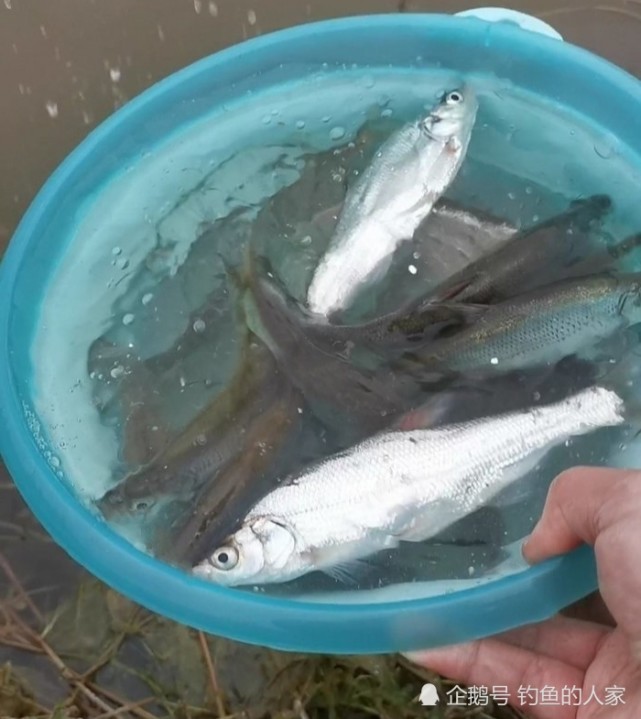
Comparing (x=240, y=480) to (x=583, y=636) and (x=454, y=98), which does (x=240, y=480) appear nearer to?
(x=583, y=636)

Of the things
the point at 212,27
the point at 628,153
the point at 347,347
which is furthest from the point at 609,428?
the point at 212,27

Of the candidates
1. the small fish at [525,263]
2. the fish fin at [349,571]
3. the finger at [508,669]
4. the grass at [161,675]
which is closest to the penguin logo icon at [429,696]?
the grass at [161,675]

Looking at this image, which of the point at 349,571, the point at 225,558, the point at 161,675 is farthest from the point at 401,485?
the point at 161,675

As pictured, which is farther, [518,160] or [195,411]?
[518,160]

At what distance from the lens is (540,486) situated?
46.0 inches

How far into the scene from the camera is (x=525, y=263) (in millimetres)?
1264

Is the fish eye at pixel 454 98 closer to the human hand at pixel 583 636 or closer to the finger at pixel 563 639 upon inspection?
the human hand at pixel 583 636

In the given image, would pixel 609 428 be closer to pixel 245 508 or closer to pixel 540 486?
pixel 540 486

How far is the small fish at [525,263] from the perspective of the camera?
4.11 feet

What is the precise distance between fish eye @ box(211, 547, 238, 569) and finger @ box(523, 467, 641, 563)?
0.33 meters

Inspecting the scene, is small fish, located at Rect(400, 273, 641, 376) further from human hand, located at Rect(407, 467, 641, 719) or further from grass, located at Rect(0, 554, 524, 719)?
grass, located at Rect(0, 554, 524, 719)

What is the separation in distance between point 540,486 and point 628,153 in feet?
1.74

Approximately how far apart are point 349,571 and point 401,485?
123 millimetres

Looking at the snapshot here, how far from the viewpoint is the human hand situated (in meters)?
0.90
